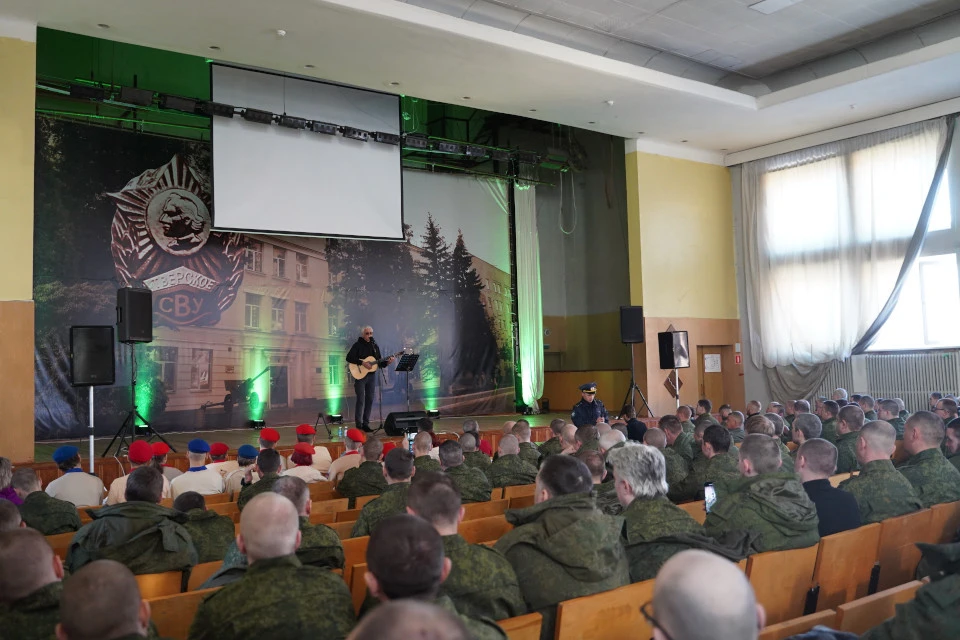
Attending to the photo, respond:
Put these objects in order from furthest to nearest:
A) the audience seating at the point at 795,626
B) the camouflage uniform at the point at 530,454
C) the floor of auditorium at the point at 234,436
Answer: the floor of auditorium at the point at 234,436, the camouflage uniform at the point at 530,454, the audience seating at the point at 795,626

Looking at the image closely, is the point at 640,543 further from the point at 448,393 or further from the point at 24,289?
the point at 448,393

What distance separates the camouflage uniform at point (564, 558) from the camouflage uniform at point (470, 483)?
6.66ft

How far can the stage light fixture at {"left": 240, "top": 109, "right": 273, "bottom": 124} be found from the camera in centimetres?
1017

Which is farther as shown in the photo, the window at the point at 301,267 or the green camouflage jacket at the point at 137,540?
the window at the point at 301,267

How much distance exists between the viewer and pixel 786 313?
14094mm

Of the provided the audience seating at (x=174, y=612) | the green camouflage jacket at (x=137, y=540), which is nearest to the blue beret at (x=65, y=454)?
the green camouflage jacket at (x=137, y=540)

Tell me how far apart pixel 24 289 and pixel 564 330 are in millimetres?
10869

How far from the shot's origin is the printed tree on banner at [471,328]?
14820 mm

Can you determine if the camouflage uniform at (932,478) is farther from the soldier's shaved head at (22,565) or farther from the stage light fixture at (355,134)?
the stage light fixture at (355,134)

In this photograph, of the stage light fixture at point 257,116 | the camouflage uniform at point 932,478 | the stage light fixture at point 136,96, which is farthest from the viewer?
the stage light fixture at point 257,116

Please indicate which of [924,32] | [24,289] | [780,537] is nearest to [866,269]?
[924,32]

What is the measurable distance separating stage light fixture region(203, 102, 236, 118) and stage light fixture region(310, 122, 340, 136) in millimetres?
1167

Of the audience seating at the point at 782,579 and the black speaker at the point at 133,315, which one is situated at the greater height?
the black speaker at the point at 133,315

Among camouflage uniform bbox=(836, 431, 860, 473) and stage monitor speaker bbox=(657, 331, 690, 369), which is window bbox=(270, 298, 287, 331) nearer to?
stage monitor speaker bbox=(657, 331, 690, 369)
